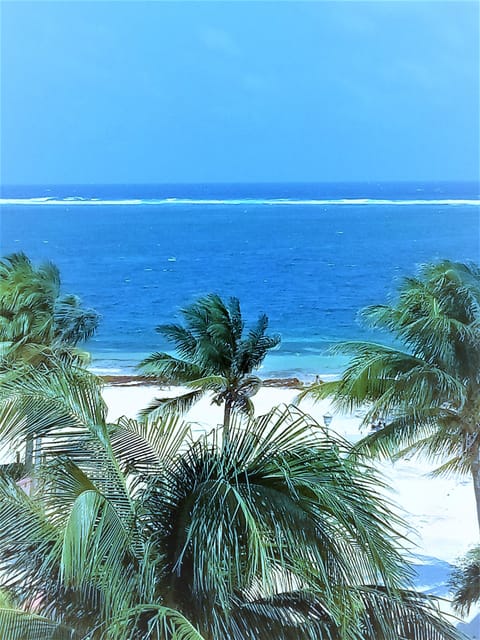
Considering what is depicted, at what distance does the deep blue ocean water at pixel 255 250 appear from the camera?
6.56 feet

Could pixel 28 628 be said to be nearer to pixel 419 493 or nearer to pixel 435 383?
pixel 419 493

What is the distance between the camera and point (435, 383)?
1870mm

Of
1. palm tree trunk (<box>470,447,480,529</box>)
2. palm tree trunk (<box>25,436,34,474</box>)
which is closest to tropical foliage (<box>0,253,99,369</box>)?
palm tree trunk (<box>25,436,34,474</box>)

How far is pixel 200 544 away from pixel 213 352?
3.46ft

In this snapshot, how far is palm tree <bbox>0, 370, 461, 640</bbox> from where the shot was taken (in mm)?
1143

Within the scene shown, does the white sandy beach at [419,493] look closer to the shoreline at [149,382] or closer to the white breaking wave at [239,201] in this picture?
the shoreline at [149,382]

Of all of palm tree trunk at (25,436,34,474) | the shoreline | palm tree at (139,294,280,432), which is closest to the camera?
palm tree trunk at (25,436,34,474)

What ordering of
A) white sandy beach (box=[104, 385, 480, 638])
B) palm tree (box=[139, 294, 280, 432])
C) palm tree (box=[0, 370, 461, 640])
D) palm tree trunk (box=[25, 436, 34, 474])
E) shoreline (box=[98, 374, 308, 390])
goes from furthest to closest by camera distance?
palm tree (box=[139, 294, 280, 432]) < shoreline (box=[98, 374, 308, 390]) < white sandy beach (box=[104, 385, 480, 638]) < palm tree trunk (box=[25, 436, 34, 474]) < palm tree (box=[0, 370, 461, 640])

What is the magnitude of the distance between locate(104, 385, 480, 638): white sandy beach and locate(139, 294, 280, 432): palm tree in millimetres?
76

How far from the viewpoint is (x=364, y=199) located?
83.4 inches

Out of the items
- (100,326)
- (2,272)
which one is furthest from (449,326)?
(2,272)

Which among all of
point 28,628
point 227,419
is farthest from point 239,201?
point 28,628

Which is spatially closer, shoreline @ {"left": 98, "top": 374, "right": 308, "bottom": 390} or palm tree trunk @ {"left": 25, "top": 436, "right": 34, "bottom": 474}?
palm tree trunk @ {"left": 25, "top": 436, "right": 34, "bottom": 474}

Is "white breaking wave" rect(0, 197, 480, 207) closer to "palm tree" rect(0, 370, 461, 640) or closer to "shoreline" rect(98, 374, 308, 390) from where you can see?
"shoreline" rect(98, 374, 308, 390)
